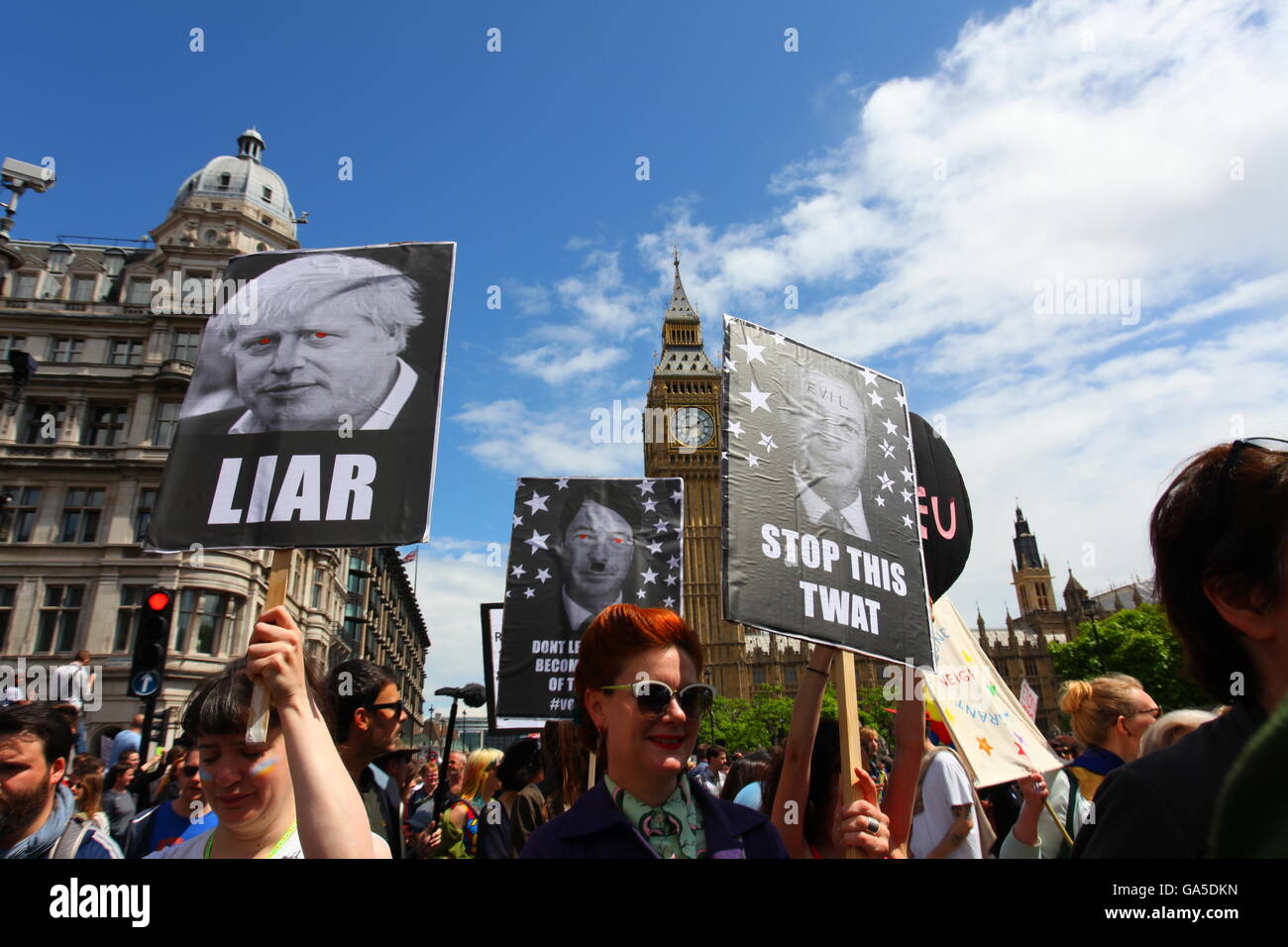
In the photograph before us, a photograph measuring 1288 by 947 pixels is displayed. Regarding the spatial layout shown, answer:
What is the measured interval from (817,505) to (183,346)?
34778 millimetres

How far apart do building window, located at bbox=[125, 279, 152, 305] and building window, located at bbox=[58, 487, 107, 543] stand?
881 cm

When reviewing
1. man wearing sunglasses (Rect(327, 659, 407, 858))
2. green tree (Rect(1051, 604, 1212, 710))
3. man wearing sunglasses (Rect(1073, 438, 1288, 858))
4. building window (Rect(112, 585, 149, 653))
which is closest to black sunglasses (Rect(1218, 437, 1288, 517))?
man wearing sunglasses (Rect(1073, 438, 1288, 858))

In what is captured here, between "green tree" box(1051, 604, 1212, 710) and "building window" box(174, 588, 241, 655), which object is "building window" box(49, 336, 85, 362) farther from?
"green tree" box(1051, 604, 1212, 710)

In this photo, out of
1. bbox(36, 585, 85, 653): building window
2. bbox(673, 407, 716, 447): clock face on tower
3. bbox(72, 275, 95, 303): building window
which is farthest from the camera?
bbox(673, 407, 716, 447): clock face on tower

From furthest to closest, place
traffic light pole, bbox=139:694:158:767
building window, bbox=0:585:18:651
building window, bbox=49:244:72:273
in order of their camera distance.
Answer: building window, bbox=49:244:72:273 < building window, bbox=0:585:18:651 < traffic light pole, bbox=139:694:158:767

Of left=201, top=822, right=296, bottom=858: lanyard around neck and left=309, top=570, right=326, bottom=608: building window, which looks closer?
left=201, top=822, right=296, bottom=858: lanyard around neck

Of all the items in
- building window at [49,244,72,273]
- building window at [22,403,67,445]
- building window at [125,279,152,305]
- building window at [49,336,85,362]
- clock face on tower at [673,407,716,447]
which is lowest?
building window at [22,403,67,445]

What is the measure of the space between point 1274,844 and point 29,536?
35996 millimetres

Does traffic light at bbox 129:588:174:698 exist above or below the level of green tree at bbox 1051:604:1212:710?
below

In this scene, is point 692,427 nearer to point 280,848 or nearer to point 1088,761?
point 1088,761

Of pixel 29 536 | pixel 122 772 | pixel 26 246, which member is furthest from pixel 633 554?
pixel 26 246

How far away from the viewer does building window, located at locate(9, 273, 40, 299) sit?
3331 centimetres

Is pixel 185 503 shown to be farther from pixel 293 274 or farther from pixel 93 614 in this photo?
pixel 93 614

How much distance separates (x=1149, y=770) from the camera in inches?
51.2
